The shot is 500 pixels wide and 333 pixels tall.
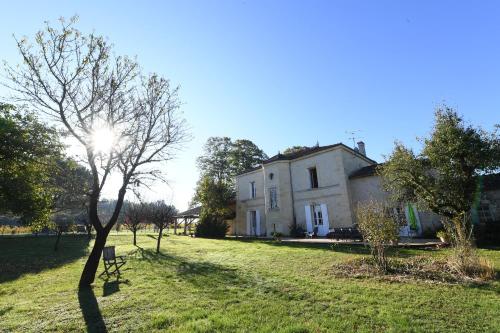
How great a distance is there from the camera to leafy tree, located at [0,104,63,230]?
942cm

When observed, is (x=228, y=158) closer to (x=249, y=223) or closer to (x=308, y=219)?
(x=249, y=223)

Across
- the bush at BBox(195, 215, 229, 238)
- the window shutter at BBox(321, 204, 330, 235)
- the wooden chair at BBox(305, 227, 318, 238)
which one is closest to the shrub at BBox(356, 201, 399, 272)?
the wooden chair at BBox(305, 227, 318, 238)

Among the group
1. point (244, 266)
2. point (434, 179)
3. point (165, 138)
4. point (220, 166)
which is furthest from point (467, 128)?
point (220, 166)

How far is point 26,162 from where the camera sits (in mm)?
10242

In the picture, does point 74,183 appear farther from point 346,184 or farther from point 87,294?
point 346,184

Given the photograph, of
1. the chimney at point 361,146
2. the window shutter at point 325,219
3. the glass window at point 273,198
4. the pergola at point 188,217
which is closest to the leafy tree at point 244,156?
the pergola at point 188,217

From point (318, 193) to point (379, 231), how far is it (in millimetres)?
14217

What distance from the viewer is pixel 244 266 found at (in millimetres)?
10414

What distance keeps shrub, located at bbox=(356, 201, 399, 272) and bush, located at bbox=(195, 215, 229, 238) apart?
19.9m

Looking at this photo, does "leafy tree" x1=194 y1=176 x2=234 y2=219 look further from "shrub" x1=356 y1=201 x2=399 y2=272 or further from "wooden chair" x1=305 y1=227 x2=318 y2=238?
"shrub" x1=356 y1=201 x2=399 y2=272

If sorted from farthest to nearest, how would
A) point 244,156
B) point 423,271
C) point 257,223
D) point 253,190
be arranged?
point 244,156
point 253,190
point 257,223
point 423,271

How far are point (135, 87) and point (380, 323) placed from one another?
34.3 feet

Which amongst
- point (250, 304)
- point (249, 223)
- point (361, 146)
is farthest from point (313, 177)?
point (250, 304)

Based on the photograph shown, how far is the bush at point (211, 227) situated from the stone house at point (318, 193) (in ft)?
9.52
